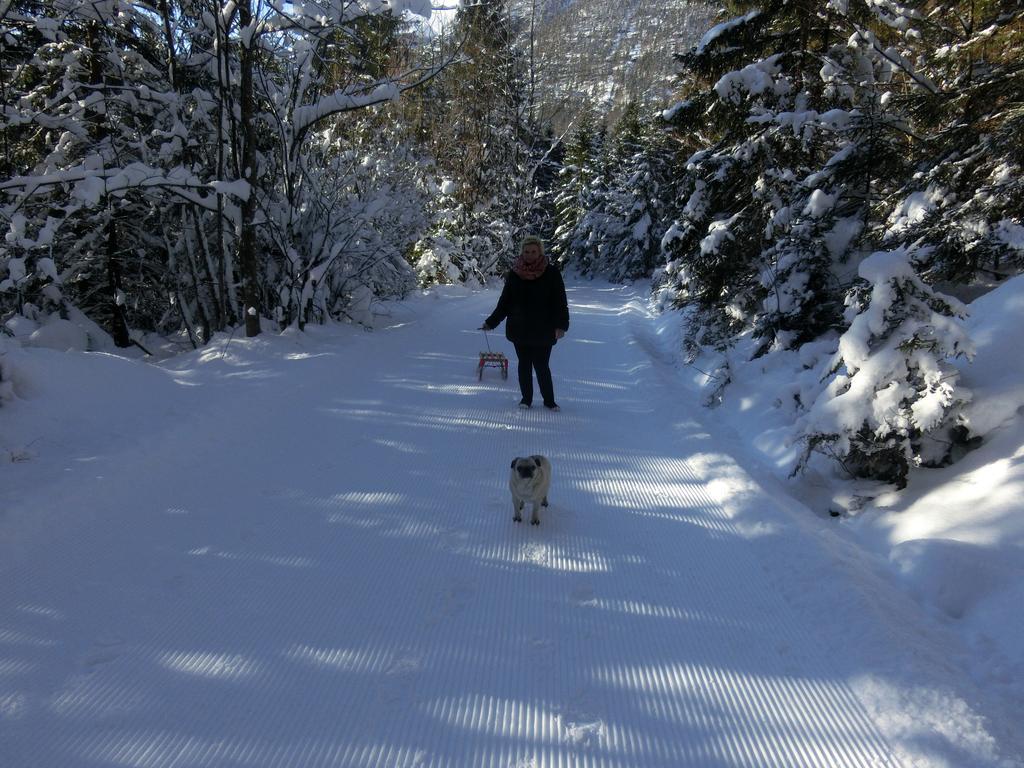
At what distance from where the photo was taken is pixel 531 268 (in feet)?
22.4

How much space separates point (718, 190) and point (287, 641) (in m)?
10.5

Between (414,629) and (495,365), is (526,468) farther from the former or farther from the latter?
(495,365)

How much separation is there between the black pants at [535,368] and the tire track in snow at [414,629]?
5.87 feet

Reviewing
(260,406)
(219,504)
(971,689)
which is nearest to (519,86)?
(260,406)

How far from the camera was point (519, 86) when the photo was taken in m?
25.3

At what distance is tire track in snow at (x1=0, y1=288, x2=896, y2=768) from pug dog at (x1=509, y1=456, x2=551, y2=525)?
187 mm

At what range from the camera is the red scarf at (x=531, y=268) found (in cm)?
677

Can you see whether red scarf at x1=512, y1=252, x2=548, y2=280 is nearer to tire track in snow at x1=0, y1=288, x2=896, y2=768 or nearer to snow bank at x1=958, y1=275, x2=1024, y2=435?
tire track in snow at x1=0, y1=288, x2=896, y2=768

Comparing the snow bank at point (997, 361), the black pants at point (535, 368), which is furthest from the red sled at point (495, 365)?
the snow bank at point (997, 361)

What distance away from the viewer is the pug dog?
4.00m

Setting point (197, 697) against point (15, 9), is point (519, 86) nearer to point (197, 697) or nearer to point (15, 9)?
point (15, 9)

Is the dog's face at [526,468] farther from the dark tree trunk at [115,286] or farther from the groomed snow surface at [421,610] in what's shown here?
the dark tree trunk at [115,286]

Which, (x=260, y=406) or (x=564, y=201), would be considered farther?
(x=564, y=201)

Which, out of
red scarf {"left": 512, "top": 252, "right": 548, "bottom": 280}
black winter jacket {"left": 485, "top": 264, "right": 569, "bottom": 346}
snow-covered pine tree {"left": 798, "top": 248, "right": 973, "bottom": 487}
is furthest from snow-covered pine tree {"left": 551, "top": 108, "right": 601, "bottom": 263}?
snow-covered pine tree {"left": 798, "top": 248, "right": 973, "bottom": 487}
